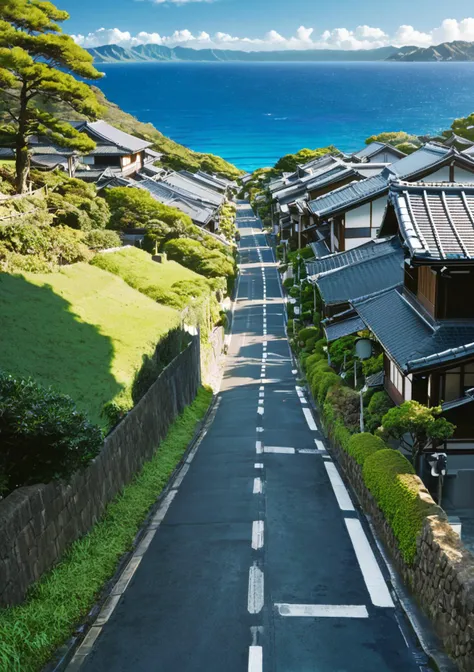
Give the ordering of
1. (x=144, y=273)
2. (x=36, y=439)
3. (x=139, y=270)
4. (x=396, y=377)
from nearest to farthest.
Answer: (x=36, y=439)
(x=396, y=377)
(x=144, y=273)
(x=139, y=270)

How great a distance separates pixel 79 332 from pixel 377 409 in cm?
913

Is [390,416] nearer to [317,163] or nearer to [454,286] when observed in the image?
[454,286]

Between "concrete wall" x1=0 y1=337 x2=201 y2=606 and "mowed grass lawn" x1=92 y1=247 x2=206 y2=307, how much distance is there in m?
10.9

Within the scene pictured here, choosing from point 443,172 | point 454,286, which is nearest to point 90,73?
point 443,172

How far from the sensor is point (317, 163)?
9500 centimetres

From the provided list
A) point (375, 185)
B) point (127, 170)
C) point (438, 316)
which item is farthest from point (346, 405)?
point (127, 170)

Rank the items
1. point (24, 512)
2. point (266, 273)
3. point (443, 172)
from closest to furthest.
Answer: point (24, 512) → point (443, 172) → point (266, 273)

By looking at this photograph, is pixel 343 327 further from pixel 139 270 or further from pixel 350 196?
pixel 350 196

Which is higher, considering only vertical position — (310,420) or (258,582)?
(310,420)

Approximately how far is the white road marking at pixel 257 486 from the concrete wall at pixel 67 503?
121 inches

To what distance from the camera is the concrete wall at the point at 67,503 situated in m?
11.6

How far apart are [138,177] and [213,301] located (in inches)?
1472

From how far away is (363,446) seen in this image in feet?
62.8

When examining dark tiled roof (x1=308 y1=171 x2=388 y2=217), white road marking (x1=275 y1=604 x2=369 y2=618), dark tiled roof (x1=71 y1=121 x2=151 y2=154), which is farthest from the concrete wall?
dark tiled roof (x1=71 y1=121 x2=151 y2=154)
